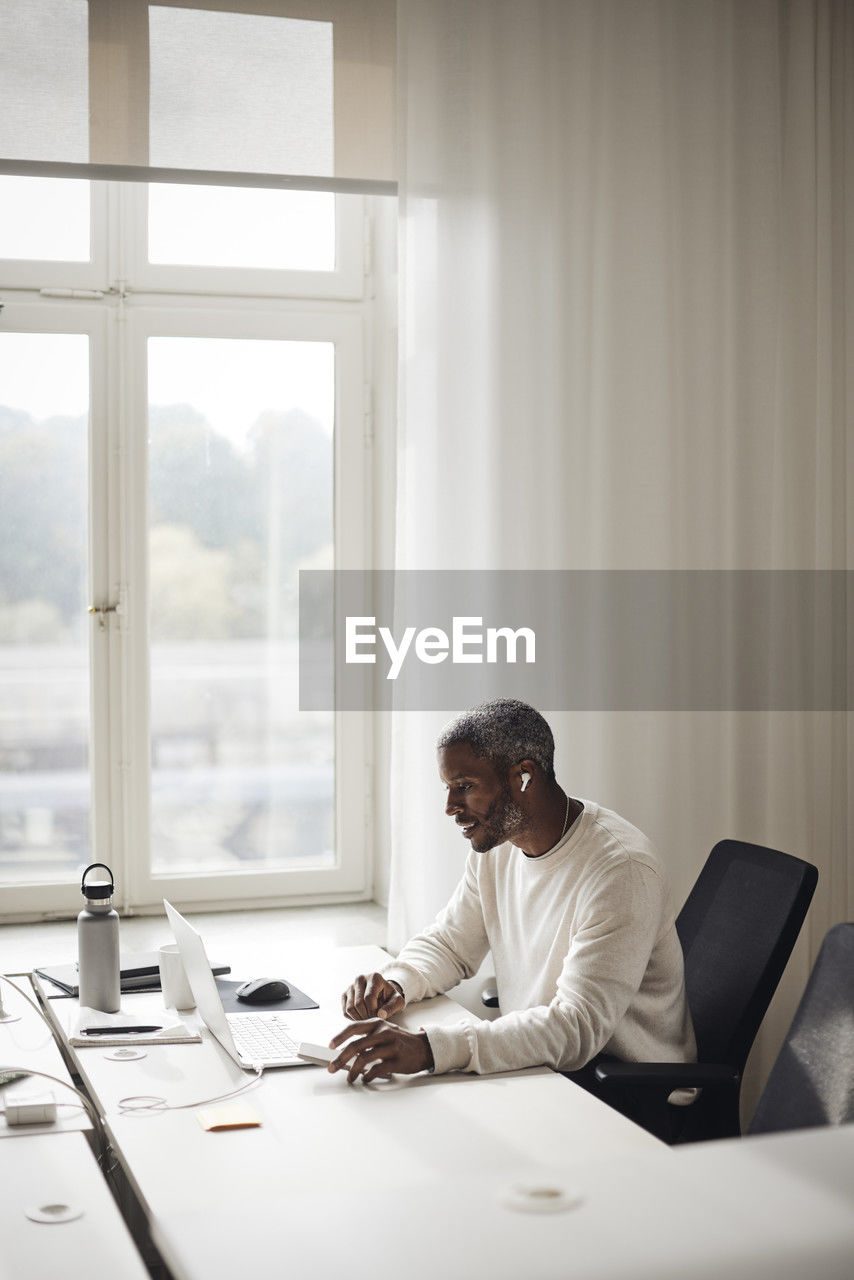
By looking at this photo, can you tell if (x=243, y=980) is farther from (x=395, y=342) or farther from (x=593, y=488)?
(x=395, y=342)

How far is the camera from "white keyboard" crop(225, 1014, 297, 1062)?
1.84 meters

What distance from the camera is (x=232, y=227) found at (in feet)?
13.8

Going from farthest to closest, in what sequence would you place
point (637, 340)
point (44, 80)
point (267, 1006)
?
point (637, 340) → point (44, 80) → point (267, 1006)

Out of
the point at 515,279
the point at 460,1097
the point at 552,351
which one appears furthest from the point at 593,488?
the point at 460,1097

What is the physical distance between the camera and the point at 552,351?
3199 millimetres

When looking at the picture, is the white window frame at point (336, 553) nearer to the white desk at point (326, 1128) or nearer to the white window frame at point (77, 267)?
the white window frame at point (77, 267)

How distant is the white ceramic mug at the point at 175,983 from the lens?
213 cm

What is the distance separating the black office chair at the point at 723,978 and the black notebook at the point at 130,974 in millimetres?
819

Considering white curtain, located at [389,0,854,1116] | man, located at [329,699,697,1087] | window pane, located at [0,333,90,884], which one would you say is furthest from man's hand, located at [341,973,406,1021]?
window pane, located at [0,333,90,884]

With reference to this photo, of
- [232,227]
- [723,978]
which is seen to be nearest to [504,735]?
[723,978]

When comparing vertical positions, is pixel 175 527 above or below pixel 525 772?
above

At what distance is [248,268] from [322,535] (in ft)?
3.02

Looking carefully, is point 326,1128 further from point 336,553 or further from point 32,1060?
point 336,553

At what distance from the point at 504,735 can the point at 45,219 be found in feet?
9.14
